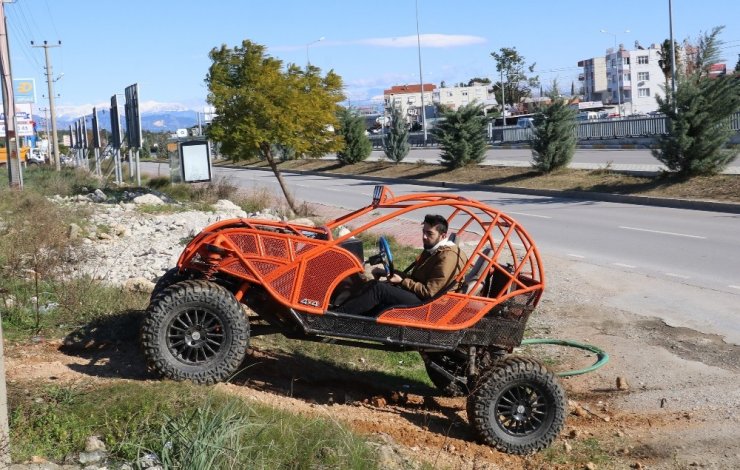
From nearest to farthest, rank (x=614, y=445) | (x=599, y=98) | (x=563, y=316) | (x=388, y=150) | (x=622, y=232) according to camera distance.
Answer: (x=614, y=445) < (x=563, y=316) < (x=622, y=232) < (x=388, y=150) < (x=599, y=98)

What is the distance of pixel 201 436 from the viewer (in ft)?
14.6

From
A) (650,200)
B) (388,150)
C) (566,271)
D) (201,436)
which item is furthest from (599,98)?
(201,436)

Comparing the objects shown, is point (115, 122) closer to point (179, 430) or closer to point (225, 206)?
point (225, 206)

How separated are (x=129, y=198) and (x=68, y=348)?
1790cm

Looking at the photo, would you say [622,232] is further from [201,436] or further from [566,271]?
[201,436]

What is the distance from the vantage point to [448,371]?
22.4ft

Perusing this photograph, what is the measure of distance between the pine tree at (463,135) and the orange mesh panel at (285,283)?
2904cm

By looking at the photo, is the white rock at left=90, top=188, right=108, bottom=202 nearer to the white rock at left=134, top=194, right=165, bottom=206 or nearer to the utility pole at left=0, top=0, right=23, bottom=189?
the white rock at left=134, top=194, right=165, bottom=206

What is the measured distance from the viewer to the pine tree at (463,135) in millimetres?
34812

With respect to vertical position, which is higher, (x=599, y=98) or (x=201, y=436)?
(x=599, y=98)

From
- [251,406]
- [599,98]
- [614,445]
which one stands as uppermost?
[599,98]

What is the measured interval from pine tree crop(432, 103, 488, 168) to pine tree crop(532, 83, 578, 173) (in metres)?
5.21

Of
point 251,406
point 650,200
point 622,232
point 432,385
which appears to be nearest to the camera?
point 251,406

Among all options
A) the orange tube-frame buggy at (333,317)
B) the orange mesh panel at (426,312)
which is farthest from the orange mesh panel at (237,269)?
the orange mesh panel at (426,312)
